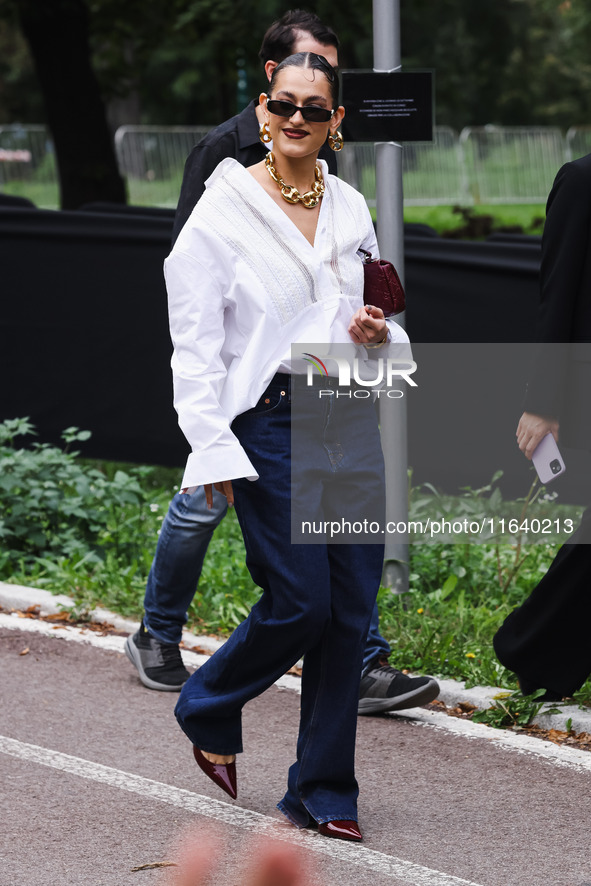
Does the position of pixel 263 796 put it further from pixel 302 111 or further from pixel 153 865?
pixel 302 111

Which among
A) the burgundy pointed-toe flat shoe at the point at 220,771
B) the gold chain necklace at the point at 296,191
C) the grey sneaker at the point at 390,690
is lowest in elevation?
the grey sneaker at the point at 390,690

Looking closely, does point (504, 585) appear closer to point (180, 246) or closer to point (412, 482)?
point (412, 482)

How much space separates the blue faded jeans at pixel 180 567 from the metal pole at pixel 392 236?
0.80m

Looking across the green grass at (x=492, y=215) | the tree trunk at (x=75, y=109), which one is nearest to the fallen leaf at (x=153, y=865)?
the tree trunk at (x=75, y=109)

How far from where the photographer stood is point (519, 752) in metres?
4.41

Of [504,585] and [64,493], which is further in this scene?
[64,493]

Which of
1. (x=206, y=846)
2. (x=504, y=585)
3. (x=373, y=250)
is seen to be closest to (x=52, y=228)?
(x=504, y=585)

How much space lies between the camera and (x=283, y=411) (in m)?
3.49

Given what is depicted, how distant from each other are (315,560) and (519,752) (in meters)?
1.36

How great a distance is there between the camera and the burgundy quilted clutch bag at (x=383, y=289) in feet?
11.9

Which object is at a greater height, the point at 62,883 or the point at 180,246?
the point at 180,246

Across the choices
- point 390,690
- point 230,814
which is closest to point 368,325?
point 230,814

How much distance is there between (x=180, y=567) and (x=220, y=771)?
1352 mm

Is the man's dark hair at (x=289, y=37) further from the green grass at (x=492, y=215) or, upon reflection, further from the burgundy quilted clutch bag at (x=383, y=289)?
the green grass at (x=492, y=215)
